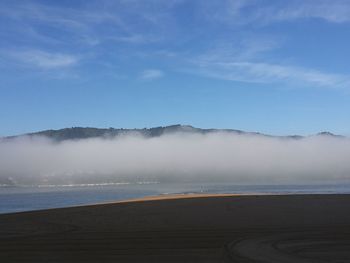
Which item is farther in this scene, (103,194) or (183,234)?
(103,194)

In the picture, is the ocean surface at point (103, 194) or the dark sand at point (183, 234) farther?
the ocean surface at point (103, 194)

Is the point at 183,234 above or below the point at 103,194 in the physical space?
below

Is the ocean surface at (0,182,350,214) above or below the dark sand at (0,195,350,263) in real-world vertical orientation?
above

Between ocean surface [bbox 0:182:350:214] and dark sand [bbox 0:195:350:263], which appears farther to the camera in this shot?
ocean surface [bbox 0:182:350:214]

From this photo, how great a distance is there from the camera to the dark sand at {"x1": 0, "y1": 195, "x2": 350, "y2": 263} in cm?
Result: 1597

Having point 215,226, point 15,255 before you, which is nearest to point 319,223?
point 215,226

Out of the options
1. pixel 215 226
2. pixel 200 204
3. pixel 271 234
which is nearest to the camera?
pixel 271 234

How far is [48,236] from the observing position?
70.2ft

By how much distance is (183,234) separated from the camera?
→ 21344mm

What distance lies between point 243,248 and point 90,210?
1844 centimetres

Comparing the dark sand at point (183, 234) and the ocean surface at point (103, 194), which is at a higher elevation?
the ocean surface at point (103, 194)

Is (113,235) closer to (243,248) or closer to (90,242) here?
(90,242)

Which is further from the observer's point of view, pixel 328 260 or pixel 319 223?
pixel 319 223

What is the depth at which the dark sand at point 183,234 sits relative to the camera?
15969 mm
